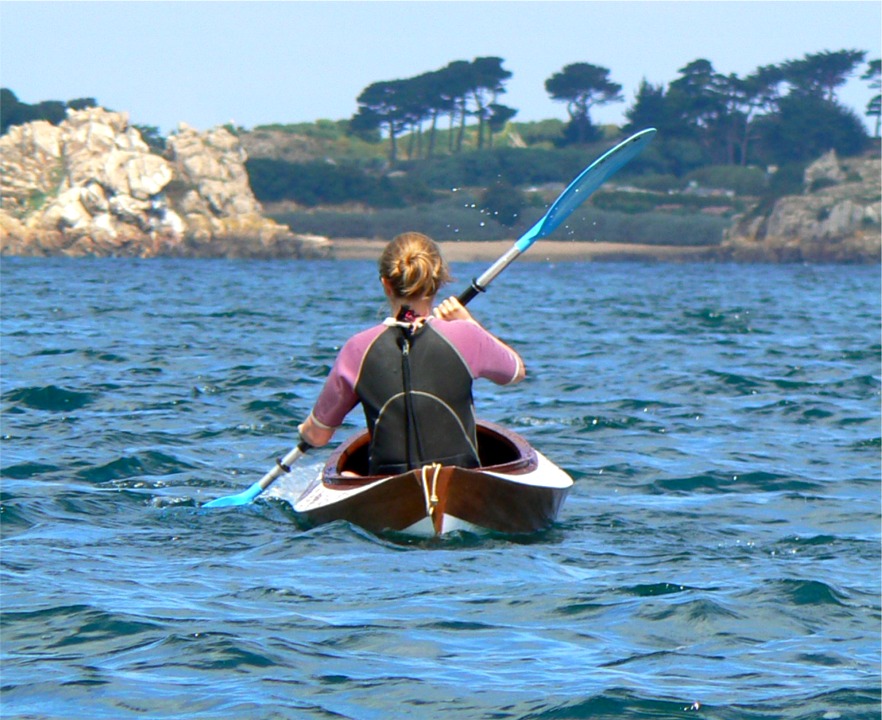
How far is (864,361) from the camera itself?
63.8 ft

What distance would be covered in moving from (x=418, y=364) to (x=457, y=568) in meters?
1.07

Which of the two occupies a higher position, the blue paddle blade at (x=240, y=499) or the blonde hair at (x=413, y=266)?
the blonde hair at (x=413, y=266)

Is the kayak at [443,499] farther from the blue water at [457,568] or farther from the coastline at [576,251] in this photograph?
the coastline at [576,251]

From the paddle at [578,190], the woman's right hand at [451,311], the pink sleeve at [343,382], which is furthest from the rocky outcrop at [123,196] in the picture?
the woman's right hand at [451,311]

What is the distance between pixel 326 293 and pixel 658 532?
1482 inches

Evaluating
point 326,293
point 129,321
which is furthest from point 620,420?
point 326,293

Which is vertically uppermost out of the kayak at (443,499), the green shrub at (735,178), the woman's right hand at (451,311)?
the green shrub at (735,178)

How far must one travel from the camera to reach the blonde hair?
7.08m

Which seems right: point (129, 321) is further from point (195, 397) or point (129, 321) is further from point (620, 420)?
point (620, 420)

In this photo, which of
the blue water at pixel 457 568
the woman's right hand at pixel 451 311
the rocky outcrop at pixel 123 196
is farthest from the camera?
the rocky outcrop at pixel 123 196

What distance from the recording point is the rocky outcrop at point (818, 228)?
123188 millimetres

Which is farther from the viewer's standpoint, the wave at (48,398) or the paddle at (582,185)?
the wave at (48,398)

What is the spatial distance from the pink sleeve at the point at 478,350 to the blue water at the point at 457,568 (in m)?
0.94

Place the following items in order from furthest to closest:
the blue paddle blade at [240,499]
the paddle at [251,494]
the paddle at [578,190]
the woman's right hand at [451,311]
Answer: the paddle at [578,190], the blue paddle blade at [240,499], the paddle at [251,494], the woman's right hand at [451,311]
